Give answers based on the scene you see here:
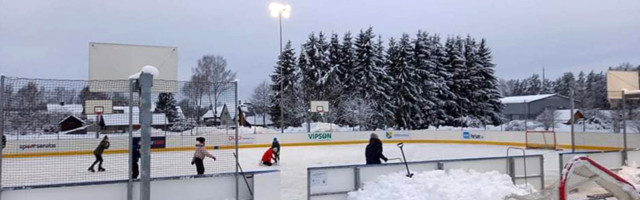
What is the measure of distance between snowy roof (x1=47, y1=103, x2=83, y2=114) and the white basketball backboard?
2.99 ft

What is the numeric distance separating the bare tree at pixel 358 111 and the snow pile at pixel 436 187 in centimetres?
3203

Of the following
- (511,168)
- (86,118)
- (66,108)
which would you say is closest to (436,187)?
(511,168)

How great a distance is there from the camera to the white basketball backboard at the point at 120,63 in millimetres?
6105

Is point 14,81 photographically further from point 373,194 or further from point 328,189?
point 373,194

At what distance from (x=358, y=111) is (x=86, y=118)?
31.9 m

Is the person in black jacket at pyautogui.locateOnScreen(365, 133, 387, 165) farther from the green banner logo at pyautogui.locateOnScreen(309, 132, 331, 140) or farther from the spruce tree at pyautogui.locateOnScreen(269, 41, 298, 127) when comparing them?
the spruce tree at pyautogui.locateOnScreen(269, 41, 298, 127)

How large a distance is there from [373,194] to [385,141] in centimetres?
2112

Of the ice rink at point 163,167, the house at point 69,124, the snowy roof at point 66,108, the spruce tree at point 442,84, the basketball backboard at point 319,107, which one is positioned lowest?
the ice rink at point 163,167

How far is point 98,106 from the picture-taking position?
7746 millimetres

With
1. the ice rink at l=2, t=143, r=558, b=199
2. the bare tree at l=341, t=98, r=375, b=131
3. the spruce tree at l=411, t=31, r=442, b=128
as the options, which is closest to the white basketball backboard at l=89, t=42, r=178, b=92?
the ice rink at l=2, t=143, r=558, b=199

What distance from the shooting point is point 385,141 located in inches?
1118

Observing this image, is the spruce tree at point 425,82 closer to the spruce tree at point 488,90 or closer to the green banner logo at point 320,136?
the spruce tree at point 488,90

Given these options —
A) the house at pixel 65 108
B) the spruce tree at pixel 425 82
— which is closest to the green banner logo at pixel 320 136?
the spruce tree at pixel 425 82

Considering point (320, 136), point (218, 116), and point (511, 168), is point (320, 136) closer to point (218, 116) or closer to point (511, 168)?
point (511, 168)
